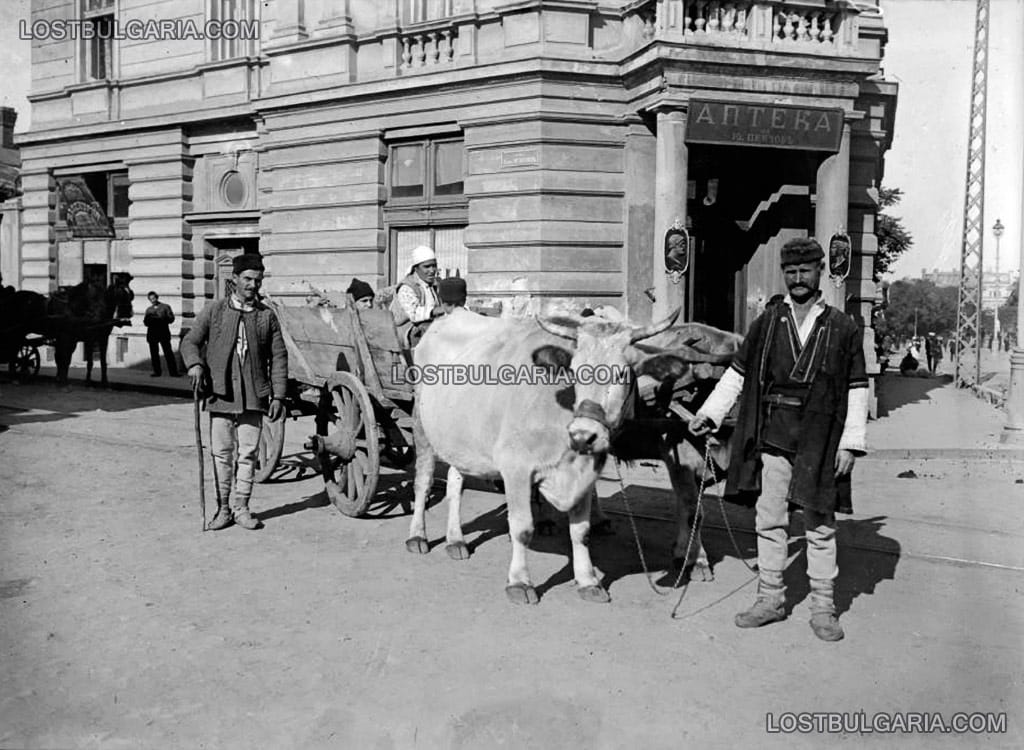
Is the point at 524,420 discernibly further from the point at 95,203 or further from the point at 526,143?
the point at 95,203

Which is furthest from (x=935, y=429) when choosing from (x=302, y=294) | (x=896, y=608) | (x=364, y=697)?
(x=364, y=697)

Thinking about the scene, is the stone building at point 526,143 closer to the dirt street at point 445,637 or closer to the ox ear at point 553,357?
the dirt street at point 445,637

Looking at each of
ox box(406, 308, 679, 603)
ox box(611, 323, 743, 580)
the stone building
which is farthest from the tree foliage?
ox box(406, 308, 679, 603)

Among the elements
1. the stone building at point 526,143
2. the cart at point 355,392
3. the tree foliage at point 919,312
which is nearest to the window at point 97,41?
the stone building at point 526,143

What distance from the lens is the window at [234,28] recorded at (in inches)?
744

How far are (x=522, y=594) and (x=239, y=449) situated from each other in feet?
9.99

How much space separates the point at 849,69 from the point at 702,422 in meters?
10.7

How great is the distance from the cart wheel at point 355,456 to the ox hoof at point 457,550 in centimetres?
96

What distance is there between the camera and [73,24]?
2198 centimetres

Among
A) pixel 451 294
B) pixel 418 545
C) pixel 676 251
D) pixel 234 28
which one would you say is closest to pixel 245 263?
pixel 451 294

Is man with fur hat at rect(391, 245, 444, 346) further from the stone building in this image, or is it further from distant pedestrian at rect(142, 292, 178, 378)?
distant pedestrian at rect(142, 292, 178, 378)

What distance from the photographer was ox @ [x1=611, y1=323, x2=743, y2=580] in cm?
582

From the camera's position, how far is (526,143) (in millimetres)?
14789

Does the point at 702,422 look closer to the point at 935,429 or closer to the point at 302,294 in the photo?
the point at 935,429
